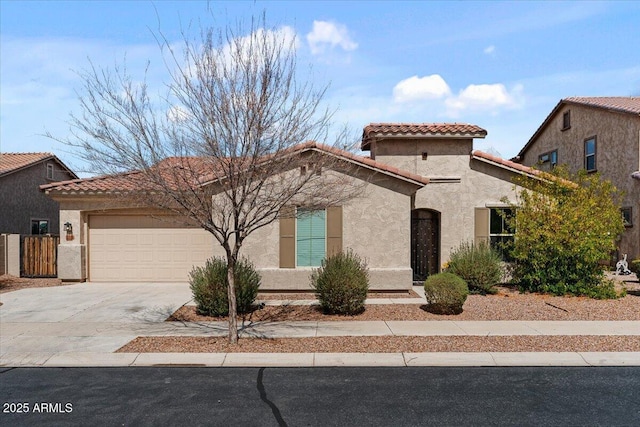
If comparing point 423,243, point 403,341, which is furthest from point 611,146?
point 403,341

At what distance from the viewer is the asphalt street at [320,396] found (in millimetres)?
5359

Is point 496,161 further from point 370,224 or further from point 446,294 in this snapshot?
point 446,294

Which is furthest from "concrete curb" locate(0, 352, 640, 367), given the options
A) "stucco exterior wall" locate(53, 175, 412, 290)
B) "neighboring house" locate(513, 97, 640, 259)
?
"neighboring house" locate(513, 97, 640, 259)

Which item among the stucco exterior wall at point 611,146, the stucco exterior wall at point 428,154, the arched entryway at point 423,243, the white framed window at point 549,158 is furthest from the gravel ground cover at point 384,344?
the white framed window at point 549,158

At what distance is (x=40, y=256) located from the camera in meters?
17.4

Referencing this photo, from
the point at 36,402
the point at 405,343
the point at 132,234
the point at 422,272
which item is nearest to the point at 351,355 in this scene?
the point at 405,343

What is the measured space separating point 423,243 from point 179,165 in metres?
10.2

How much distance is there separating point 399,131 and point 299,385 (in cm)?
1043

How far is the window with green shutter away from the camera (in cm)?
1368

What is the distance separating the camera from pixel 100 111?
25.8 ft

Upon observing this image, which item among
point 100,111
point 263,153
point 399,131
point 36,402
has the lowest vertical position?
point 36,402

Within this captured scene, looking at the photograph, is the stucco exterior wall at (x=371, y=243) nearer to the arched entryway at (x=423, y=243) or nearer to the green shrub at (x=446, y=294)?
the arched entryway at (x=423, y=243)

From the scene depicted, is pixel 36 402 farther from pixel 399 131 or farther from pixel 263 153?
pixel 399 131

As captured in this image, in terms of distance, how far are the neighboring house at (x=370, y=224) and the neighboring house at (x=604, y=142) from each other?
10.5 feet
